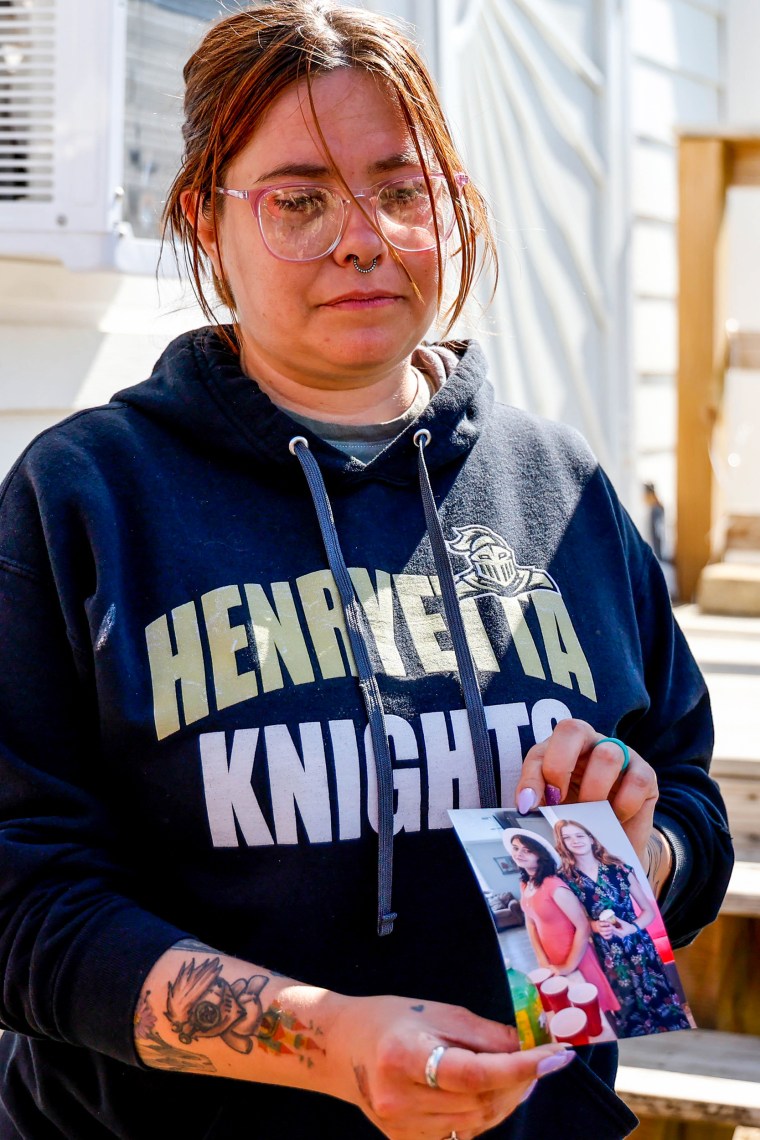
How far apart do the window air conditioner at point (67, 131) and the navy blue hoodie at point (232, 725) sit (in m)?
0.93

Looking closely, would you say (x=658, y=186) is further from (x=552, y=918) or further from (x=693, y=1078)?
(x=552, y=918)

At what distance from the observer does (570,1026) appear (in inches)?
43.1

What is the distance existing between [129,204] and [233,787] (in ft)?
5.42

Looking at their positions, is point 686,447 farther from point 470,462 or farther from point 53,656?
point 53,656

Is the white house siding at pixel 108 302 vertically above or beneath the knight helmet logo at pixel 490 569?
above

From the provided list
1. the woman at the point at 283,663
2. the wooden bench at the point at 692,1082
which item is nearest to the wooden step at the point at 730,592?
the wooden bench at the point at 692,1082

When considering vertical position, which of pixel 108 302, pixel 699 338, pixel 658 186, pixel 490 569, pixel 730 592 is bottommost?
pixel 730 592

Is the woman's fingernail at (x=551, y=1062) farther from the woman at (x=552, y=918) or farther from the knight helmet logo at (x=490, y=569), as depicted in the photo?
the knight helmet logo at (x=490, y=569)

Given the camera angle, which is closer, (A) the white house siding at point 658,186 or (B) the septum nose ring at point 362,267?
(B) the septum nose ring at point 362,267

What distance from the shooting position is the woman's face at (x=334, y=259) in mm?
1348

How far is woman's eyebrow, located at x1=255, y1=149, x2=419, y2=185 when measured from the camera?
1345mm

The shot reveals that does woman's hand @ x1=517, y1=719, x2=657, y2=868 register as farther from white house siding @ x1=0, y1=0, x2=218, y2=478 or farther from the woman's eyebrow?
white house siding @ x1=0, y1=0, x2=218, y2=478

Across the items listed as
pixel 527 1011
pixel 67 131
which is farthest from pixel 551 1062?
pixel 67 131

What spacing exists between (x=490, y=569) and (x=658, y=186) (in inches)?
202
